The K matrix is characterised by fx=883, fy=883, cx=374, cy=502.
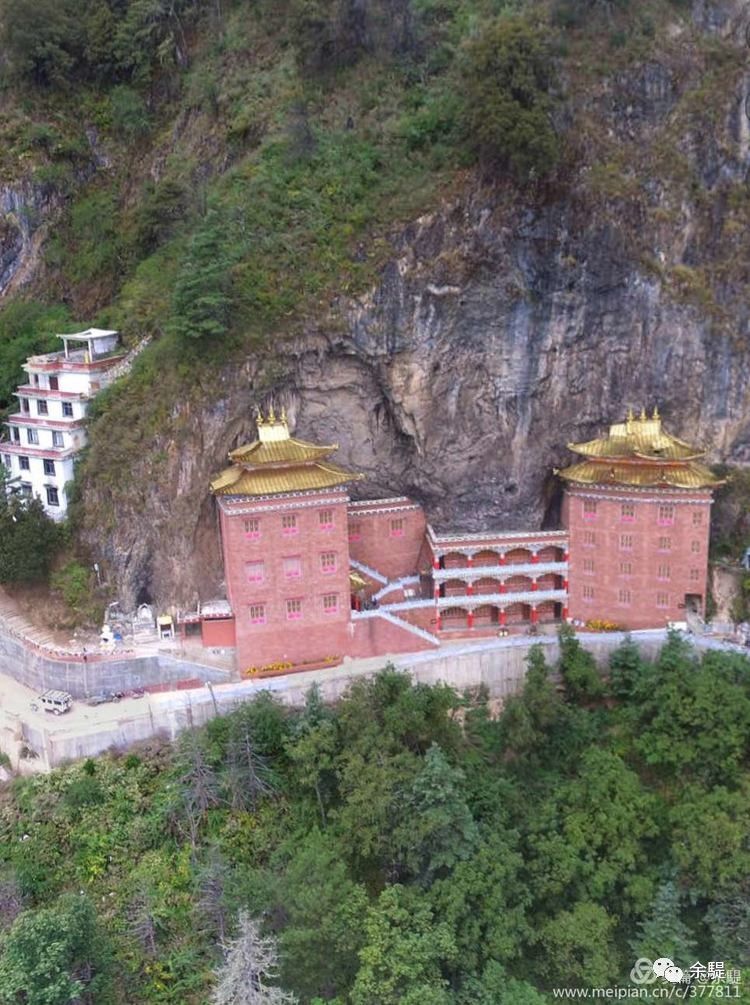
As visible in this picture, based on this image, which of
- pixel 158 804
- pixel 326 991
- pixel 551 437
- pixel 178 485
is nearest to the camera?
pixel 326 991

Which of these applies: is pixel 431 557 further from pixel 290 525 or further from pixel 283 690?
A: pixel 283 690

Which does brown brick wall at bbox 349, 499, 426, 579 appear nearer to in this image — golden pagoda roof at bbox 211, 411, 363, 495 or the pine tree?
golden pagoda roof at bbox 211, 411, 363, 495

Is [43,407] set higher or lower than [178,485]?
higher

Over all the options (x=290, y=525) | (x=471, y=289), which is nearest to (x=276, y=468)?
(x=290, y=525)

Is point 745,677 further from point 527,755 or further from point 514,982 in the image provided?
point 514,982

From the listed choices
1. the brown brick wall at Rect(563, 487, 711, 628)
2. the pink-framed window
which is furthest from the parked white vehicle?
the brown brick wall at Rect(563, 487, 711, 628)

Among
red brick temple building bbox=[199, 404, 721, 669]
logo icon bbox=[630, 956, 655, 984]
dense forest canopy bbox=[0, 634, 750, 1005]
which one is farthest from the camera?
red brick temple building bbox=[199, 404, 721, 669]

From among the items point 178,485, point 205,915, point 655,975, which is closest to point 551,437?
point 178,485
